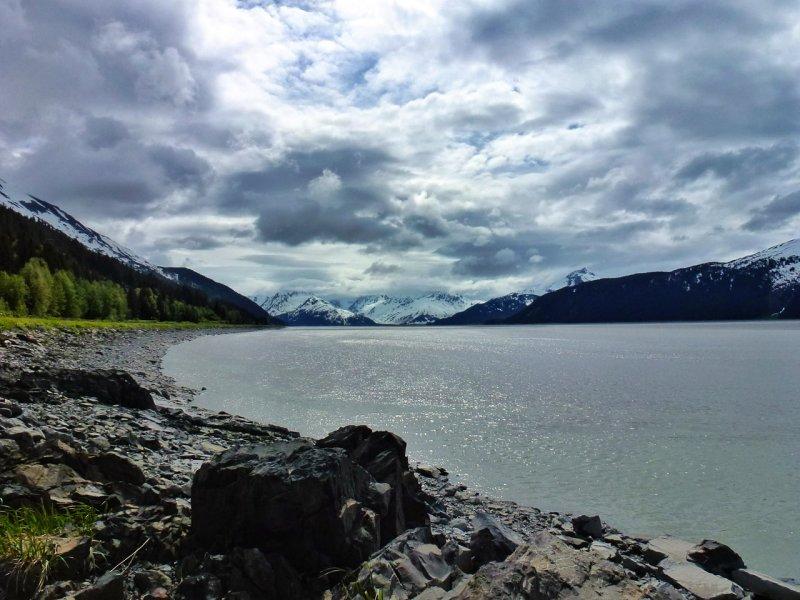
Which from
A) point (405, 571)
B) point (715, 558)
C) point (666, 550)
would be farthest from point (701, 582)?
point (405, 571)

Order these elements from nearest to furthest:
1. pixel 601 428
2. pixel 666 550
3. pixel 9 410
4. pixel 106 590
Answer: pixel 106 590 < pixel 666 550 < pixel 9 410 < pixel 601 428

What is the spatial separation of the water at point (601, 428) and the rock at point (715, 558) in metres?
2.30

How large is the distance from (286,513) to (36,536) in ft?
13.9

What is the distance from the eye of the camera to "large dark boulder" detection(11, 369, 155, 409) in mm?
29031

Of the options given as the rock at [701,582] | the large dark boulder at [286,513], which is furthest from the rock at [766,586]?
the large dark boulder at [286,513]

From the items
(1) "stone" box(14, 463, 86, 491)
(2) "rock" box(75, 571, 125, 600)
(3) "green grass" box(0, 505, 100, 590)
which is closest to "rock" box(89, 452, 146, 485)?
(1) "stone" box(14, 463, 86, 491)

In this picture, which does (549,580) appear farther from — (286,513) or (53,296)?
(53,296)

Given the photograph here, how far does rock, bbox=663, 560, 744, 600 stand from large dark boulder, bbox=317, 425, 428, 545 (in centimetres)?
673

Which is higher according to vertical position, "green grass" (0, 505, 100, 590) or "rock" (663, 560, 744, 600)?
"green grass" (0, 505, 100, 590)

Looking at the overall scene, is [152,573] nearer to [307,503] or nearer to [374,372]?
[307,503]

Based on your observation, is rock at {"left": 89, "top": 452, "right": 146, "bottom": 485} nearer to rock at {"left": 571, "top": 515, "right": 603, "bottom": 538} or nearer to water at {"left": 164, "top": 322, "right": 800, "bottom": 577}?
rock at {"left": 571, "top": 515, "right": 603, "bottom": 538}

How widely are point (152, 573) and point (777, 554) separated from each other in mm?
18442

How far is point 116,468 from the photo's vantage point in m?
13.6

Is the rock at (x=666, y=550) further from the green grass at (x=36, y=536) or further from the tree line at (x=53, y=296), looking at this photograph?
the tree line at (x=53, y=296)
